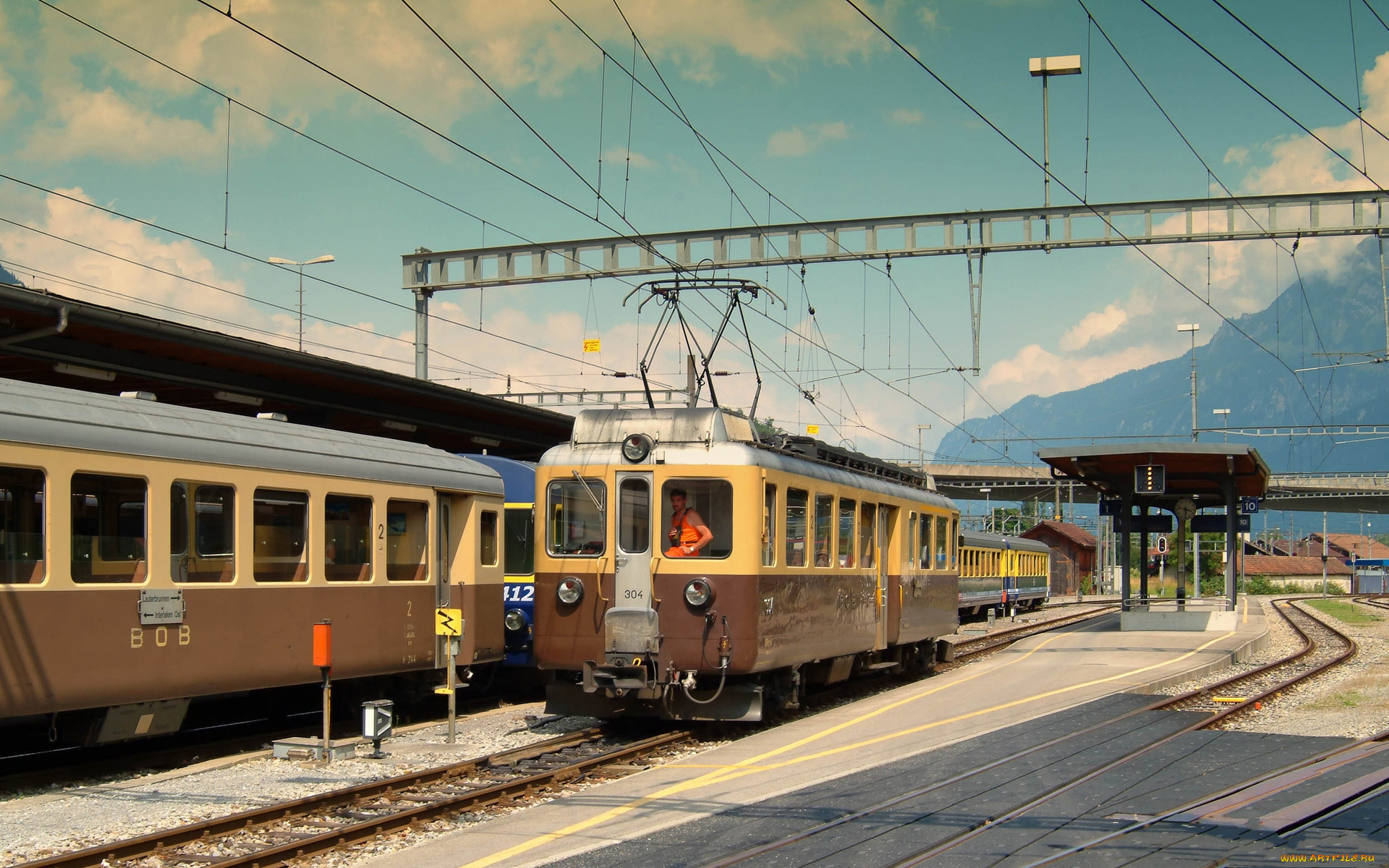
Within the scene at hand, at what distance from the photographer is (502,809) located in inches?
354

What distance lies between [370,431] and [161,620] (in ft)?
33.7

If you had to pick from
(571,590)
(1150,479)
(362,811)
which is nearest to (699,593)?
(571,590)

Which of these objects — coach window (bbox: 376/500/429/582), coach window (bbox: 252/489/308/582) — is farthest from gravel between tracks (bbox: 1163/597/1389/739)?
coach window (bbox: 252/489/308/582)

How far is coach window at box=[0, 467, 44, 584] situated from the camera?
8.92 m

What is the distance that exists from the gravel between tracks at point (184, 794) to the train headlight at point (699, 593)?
207cm

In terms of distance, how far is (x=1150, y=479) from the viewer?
2592 cm

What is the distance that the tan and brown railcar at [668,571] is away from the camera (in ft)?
38.7

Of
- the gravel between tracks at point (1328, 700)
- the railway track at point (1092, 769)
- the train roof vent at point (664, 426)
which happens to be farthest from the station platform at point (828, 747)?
the train roof vent at point (664, 426)

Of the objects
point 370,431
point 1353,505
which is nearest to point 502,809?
point 370,431

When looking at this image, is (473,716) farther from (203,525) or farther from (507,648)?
(203,525)

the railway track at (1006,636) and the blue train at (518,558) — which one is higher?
the blue train at (518,558)

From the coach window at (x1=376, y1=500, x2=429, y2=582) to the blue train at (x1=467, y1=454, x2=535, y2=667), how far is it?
208cm

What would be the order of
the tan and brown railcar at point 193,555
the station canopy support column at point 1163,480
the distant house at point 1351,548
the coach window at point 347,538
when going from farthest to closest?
the distant house at point 1351,548 → the station canopy support column at point 1163,480 → the coach window at point 347,538 → the tan and brown railcar at point 193,555

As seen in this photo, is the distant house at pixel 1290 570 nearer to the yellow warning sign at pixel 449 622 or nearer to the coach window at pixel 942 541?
the coach window at pixel 942 541
